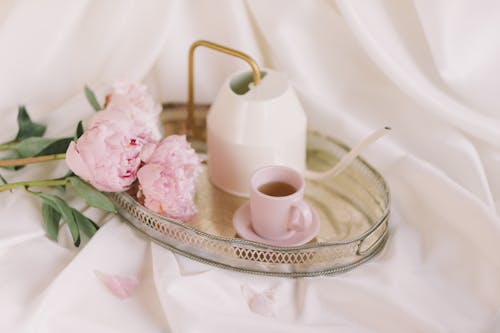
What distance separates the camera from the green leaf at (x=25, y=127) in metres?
1.05

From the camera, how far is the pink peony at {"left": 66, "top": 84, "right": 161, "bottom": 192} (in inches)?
33.5

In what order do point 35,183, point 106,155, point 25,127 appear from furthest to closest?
point 25,127, point 35,183, point 106,155

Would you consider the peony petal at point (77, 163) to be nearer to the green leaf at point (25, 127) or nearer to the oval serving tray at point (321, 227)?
the oval serving tray at point (321, 227)

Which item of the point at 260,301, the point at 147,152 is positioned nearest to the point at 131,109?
the point at 147,152

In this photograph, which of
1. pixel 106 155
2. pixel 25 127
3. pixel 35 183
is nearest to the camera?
pixel 106 155

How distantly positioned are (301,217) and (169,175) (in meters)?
0.17

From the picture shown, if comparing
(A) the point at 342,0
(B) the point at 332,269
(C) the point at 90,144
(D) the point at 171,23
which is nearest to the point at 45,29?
(D) the point at 171,23

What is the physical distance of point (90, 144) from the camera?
0.85 metres

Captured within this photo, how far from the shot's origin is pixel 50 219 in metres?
0.94

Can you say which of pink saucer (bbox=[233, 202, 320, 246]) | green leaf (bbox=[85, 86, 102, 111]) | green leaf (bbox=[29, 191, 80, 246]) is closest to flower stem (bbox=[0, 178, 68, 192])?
green leaf (bbox=[29, 191, 80, 246])

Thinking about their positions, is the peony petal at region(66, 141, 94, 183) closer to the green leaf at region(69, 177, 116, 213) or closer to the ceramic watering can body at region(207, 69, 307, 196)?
the green leaf at region(69, 177, 116, 213)

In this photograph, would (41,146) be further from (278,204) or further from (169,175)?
(278,204)

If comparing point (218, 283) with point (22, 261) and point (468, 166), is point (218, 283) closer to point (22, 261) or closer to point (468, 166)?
point (22, 261)

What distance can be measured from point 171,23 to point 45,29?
204mm
